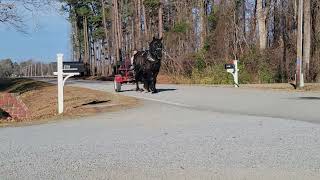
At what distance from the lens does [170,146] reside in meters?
9.95

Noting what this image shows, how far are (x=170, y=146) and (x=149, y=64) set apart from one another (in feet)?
44.8

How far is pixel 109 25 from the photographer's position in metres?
91.7

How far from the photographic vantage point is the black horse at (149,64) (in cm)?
2314

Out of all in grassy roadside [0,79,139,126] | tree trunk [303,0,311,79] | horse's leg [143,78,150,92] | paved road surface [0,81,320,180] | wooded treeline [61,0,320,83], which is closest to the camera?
paved road surface [0,81,320,180]

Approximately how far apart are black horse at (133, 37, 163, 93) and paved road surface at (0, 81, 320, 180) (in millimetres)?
6711

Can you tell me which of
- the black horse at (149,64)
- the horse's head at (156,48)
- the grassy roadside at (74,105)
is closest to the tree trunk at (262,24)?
the black horse at (149,64)

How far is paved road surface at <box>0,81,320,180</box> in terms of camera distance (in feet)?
25.9

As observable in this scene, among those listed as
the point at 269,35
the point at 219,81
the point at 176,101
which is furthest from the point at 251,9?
the point at 176,101

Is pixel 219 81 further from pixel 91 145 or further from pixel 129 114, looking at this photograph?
pixel 91 145

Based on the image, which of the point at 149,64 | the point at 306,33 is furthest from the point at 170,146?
the point at 306,33

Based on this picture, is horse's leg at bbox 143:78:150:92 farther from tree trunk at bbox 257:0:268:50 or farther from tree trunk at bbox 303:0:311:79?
tree trunk at bbox 257:0:268:50

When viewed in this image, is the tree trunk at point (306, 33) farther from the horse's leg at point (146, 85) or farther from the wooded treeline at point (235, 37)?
the horse's leg at point (146, 85)

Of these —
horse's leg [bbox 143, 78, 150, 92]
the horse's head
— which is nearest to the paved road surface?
the horse's head

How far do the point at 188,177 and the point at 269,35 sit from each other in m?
46.4
